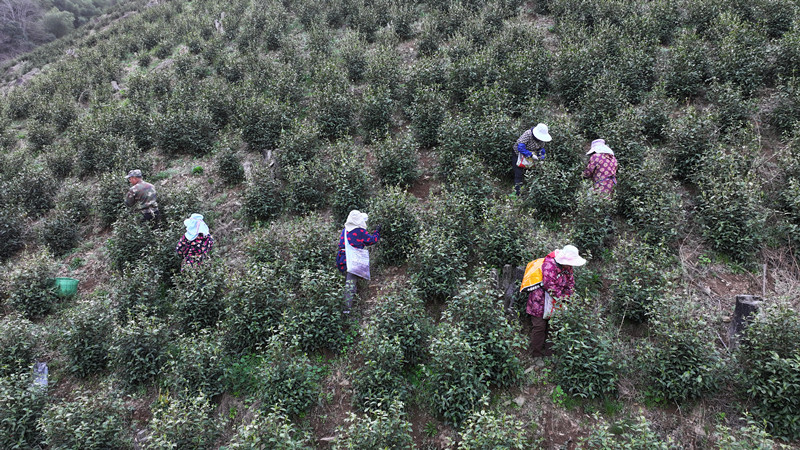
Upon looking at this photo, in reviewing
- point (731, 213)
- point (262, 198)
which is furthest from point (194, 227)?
point (731, 213)

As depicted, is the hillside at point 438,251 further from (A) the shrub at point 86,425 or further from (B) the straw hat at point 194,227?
(B) the straw hat at point 194,227

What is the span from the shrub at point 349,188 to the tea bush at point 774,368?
6.93m

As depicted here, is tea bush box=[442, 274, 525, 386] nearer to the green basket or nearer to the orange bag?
the orange bag

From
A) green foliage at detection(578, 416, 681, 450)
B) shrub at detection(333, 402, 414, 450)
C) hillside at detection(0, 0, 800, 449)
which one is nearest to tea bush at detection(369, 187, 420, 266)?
hillside at detection(0, 0, 800, 449)

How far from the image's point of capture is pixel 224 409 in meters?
6.64

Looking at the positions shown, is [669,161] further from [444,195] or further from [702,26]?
[702,26]

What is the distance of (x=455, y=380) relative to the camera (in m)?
5.84

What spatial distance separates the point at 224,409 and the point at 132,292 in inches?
126

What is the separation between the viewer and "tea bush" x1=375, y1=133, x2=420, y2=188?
400 inches

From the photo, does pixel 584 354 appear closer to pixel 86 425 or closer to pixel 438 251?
pixel 438 251

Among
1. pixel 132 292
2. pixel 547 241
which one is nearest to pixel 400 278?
pixel 547 241

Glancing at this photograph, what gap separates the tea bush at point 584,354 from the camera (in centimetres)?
581

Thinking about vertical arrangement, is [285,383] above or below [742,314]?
below

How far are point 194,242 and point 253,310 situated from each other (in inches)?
93.5
